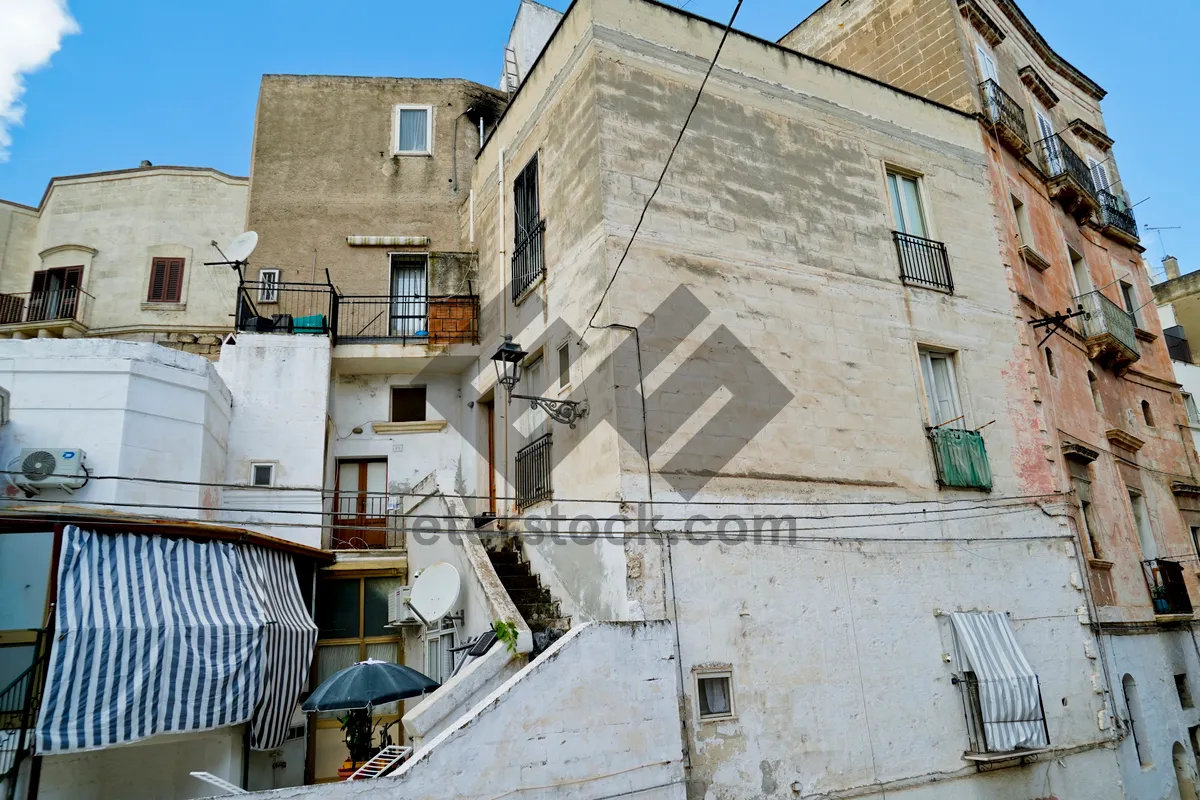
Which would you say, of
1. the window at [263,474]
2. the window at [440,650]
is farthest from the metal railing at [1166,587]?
the window at [263,474]

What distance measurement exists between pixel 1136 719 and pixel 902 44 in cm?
1270

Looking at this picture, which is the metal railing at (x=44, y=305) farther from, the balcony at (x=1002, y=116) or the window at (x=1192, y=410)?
the window at (x=1192, y=410)

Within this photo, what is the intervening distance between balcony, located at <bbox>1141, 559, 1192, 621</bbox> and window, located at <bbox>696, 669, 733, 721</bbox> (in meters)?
9.76

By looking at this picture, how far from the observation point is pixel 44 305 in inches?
747

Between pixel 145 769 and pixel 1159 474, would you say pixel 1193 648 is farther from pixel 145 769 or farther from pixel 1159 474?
pixel 145 769

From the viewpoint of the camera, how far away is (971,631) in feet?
36.3

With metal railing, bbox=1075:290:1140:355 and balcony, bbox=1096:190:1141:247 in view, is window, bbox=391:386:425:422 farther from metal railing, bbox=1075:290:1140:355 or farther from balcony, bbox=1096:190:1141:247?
balcony, bbox=1096:190:1141:247

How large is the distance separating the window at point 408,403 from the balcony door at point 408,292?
3.45 feet

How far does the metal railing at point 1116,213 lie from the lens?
19.0m

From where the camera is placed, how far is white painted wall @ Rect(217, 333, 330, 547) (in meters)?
13.1

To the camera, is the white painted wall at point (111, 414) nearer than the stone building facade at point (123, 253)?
Yes

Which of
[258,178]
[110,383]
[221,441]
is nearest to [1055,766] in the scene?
[221,441]

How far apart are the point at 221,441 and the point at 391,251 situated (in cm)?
517

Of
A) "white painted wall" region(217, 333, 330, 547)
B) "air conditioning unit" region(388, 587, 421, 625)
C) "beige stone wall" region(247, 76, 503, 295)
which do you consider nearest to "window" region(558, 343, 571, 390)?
"air conditioning unit" region(388, 587, 421, 625)
